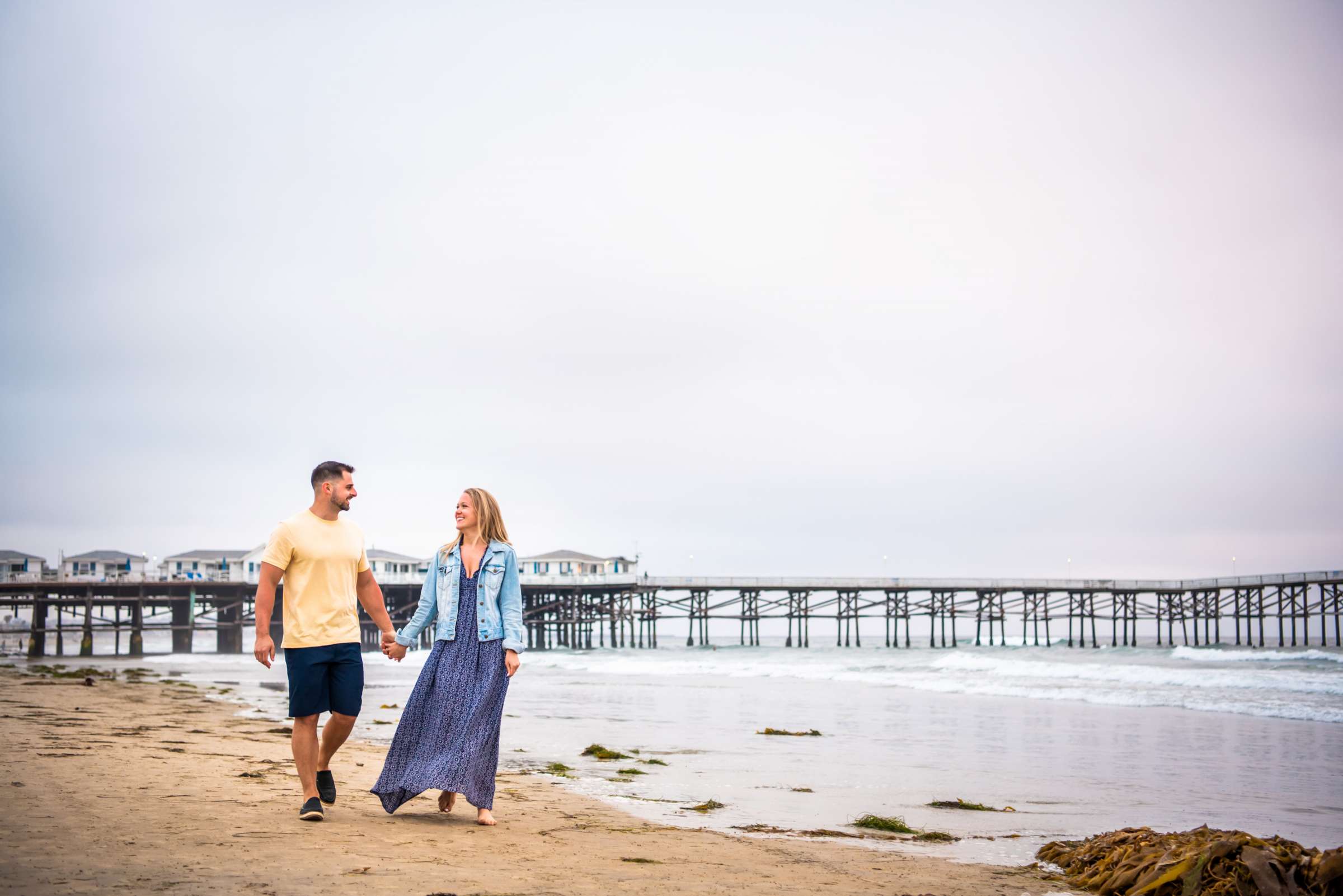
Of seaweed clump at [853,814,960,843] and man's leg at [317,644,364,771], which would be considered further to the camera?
seaweed clump at [853,814,960,843]

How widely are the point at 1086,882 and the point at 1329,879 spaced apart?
100 centimetres

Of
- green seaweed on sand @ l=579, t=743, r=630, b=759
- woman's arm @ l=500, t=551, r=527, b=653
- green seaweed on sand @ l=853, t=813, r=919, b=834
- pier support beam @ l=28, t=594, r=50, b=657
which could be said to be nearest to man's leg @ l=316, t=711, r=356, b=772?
woman's arm @ l=500, t=551, r=527, b=653

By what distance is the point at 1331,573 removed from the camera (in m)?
56.2

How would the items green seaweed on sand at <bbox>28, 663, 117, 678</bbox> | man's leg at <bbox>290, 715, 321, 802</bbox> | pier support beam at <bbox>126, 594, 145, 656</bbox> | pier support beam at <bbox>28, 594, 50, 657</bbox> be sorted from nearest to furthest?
man's leg at <bbox>290, 715, 321, 802</bbox>, green seaweed on sand at <bbox>28, 663, 117, 678</bbox>, pier support beam at <bbox>28, 594, 50, 657</bbox>, pier support beam at <bbox>126, 594, 145, 656</bbox>

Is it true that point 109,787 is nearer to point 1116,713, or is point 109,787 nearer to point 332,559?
point 332,559

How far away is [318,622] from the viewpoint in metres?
5.21

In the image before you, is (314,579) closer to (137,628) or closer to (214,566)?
(137,628)

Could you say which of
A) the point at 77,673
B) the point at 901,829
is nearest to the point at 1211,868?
the point at 901,829

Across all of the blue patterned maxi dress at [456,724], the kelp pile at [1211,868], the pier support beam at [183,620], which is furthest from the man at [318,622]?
the pier support beam at [183,620]

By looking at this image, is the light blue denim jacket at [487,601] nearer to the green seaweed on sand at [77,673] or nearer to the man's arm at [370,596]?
the man's arm at [370,596]

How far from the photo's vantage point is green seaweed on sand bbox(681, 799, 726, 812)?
Answer: 261 inches

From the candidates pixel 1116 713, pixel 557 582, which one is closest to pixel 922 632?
pixel 557 582

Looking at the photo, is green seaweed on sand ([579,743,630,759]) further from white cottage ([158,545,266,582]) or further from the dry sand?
white cottage ([158,545,266,582])

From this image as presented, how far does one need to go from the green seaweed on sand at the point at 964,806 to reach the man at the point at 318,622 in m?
4.15
